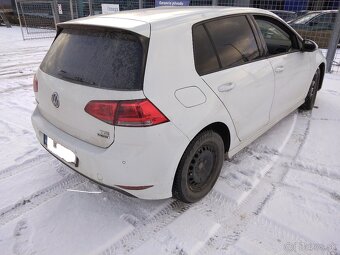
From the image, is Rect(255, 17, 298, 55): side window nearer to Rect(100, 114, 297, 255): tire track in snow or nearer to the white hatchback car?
the white hatchback car

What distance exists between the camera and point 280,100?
11.1 ft

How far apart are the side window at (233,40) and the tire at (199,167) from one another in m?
0.67

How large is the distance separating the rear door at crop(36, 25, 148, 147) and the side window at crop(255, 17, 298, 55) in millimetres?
1705

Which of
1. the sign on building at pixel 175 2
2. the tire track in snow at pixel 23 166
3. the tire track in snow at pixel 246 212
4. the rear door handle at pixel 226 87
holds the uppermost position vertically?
the sign on building at pixel 175 2

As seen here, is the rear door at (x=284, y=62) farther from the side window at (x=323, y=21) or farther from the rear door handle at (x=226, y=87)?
the side window at (x=323, y=21)

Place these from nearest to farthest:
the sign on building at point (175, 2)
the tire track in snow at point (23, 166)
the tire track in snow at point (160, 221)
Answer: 1. the tire track in snow at point (160, 221)
2. the tire track in snow at point (23, 166)
3. the sign on building at point (175, 2)

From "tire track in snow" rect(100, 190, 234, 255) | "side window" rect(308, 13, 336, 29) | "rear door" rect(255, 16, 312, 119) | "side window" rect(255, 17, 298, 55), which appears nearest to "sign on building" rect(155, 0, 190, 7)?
"side window" rect(308, 13, 336, 29)

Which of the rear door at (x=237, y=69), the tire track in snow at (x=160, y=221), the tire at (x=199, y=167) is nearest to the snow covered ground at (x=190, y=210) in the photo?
the tire track in snow at (x=160, y=221)

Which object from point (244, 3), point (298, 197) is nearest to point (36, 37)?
point (244, 3)

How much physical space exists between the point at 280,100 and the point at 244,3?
573 cm

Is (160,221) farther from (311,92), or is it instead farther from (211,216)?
(311,92)

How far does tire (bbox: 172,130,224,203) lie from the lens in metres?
2.26

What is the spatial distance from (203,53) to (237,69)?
44 cm

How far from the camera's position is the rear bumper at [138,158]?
6.35 ft
